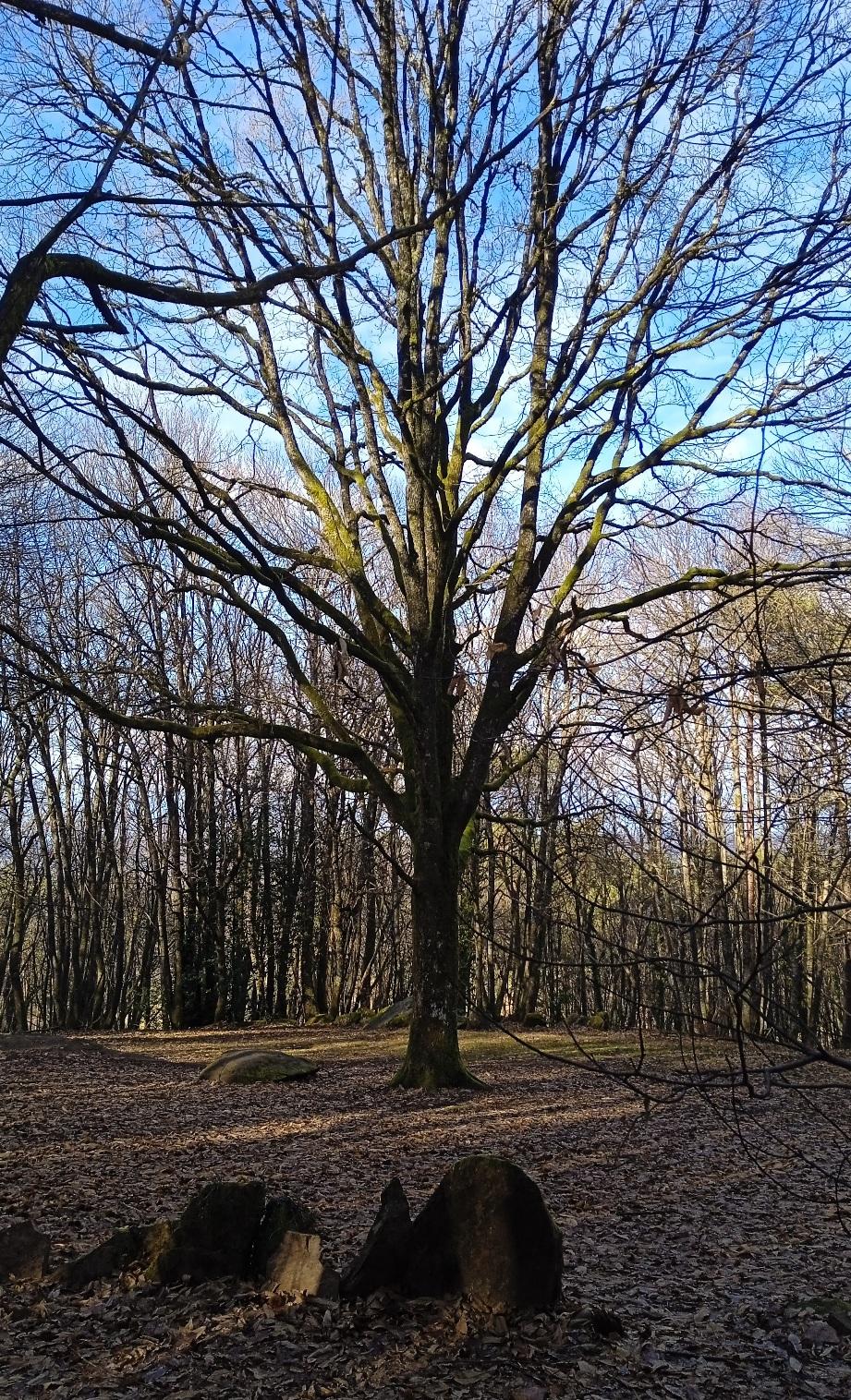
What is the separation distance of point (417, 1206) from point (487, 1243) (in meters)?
1.61

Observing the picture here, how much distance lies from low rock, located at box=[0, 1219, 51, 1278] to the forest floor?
0.35ft

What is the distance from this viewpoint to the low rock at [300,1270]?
4035 mm

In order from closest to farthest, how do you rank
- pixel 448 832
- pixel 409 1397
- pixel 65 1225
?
1. pixel 409 1397
2. pixel 65 1225
3. pixel 448 832

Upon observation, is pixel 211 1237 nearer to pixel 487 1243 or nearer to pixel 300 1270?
pixel 300 1270

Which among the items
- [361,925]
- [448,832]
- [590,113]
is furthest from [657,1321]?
[361,925]

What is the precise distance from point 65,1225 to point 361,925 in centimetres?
1781

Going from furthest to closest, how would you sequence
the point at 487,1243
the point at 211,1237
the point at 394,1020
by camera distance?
the point at 394,1020
the point at 211,1237
the point at 487,1243

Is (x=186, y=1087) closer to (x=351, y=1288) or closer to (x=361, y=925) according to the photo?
(x=351, y=1288)

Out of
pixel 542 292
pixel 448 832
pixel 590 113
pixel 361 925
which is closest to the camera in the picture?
pixel 590 113

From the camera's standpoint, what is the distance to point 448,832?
9906mm

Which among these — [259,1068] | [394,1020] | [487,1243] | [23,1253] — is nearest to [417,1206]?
[487,1243]

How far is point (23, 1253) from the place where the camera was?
436 cm

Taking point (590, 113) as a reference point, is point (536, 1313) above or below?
below

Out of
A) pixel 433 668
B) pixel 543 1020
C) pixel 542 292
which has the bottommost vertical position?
pixel 543 1020
